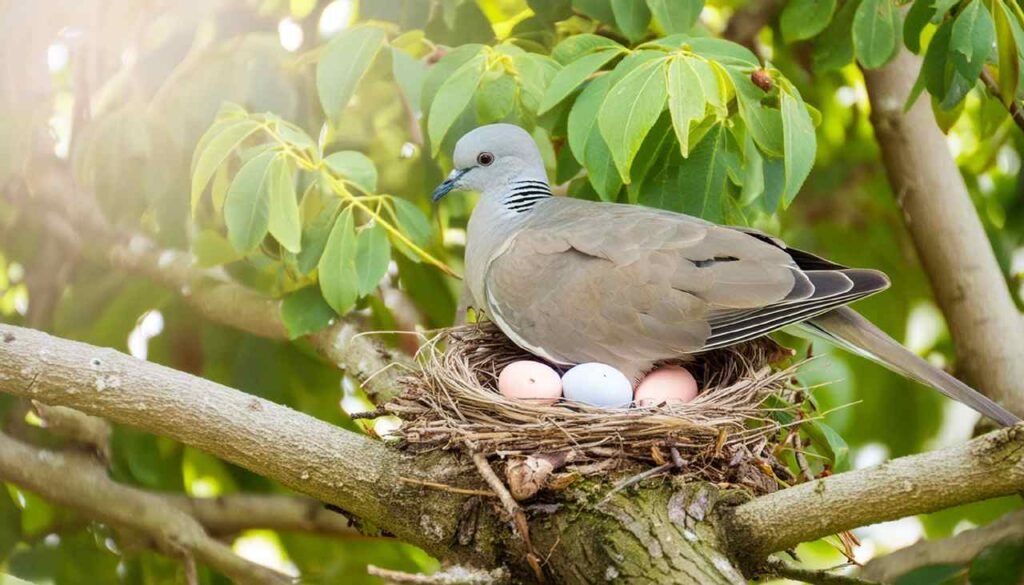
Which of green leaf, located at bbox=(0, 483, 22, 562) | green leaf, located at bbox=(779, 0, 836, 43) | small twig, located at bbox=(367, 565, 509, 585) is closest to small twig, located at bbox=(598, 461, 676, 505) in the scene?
small twig, located at bbox=(367, 565, 509, 585)

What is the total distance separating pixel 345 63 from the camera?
369 centimetres

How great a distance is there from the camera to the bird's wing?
11.4ft

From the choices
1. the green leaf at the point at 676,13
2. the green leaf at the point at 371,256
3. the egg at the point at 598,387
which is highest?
the green leaf at the point at 676,13

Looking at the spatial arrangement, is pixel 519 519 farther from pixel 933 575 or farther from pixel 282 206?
pixel 933 575

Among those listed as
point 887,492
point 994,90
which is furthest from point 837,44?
point 887,492

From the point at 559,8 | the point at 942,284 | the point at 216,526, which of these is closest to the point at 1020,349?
the point at 942,284

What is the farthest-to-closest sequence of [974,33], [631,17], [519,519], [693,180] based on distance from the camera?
1. [631,17]
2. [693,180]
3. [974,33]
4. [519,519]

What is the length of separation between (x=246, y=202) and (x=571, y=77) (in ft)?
3.10

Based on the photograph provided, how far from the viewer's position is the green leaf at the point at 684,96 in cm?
306

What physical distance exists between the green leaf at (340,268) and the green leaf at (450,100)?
0.35m

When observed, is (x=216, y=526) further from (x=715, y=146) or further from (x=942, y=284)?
(x=942, y=284)

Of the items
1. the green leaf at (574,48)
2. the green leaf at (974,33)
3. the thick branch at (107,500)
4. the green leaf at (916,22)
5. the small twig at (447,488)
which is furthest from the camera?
the thick branch at (107,500)

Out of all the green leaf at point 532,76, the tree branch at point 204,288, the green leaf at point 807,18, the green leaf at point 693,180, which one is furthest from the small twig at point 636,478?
the green leaf at point 807,18

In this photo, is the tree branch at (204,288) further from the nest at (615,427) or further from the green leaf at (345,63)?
the green leaf at (345,63)
